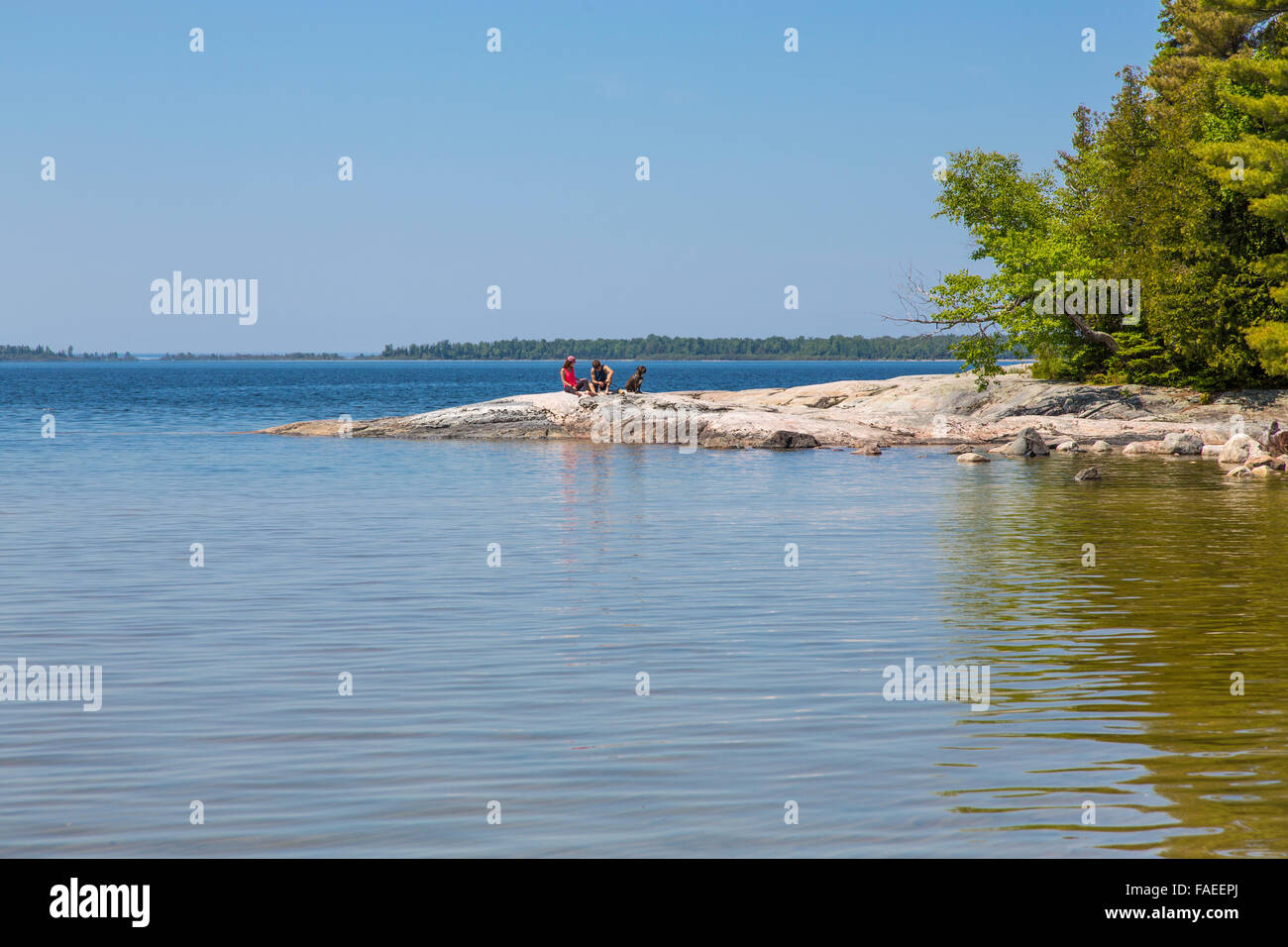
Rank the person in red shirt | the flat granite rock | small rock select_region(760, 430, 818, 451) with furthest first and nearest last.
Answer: the person in red shirt, small rock select_region(760, 430, 818, 451), the flat granite rock

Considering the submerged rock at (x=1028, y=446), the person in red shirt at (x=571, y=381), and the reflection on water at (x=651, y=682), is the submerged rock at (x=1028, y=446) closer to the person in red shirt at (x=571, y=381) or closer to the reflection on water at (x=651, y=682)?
the reflection on water at (x=651, y=682)

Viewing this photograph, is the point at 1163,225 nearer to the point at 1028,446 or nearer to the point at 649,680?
the point at 1028,446

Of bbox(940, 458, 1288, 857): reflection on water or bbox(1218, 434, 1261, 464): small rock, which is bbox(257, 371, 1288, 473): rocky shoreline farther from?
bbox(940, 458, 1288, 857): reflection on water

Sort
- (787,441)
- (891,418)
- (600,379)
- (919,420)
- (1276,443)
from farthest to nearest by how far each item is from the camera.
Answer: (600,379)
(891,418)
(919,420)
(787,441)
(1276,443)

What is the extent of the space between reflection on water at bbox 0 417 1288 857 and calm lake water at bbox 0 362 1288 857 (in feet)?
0.13

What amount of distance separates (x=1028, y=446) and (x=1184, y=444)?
4.90 metres

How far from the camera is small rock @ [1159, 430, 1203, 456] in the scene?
37688 millimetres

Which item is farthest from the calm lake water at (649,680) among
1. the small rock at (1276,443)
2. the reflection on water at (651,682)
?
the small rock at (1276,443)

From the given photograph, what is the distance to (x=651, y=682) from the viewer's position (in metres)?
10.1

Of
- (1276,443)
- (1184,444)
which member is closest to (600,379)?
(1184,444)

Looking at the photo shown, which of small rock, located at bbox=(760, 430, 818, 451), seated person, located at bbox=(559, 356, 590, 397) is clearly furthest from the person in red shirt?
small rock, located at bbox=(760, 430, 818, 451)

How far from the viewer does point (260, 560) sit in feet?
56.4

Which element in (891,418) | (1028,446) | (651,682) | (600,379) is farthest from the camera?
(600,379)
